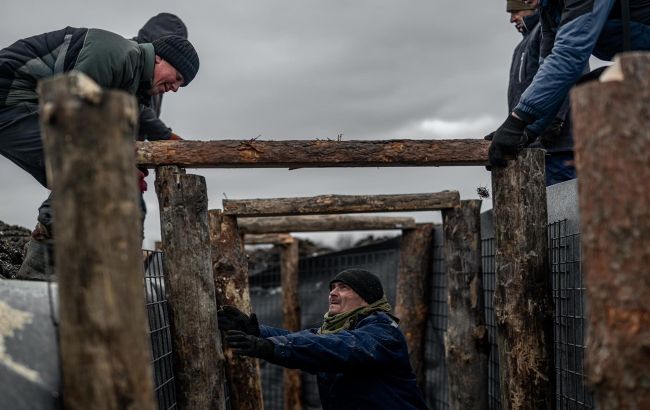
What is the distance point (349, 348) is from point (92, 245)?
2.35 metres

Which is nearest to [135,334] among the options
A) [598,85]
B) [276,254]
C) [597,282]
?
[597,282]

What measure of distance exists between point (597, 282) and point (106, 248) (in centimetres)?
145

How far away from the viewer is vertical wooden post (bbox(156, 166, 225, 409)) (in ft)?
13.7

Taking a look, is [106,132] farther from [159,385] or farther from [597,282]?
[159,385]

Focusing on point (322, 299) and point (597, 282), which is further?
point (322, 299)

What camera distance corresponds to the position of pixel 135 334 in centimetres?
221

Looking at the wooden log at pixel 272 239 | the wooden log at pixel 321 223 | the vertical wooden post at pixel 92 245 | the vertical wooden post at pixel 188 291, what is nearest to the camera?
the vertical wooden post at pixel 92 245

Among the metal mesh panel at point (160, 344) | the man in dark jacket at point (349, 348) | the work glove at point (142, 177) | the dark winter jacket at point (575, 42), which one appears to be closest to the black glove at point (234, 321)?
the man in dark jacket at point (349, 348)

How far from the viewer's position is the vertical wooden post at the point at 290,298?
9.46m

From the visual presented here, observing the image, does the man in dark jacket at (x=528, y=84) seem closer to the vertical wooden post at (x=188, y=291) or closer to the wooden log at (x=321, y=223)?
the vertical wooden post at (x=188, y=291)

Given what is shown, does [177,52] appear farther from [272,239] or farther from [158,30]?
[272,239]

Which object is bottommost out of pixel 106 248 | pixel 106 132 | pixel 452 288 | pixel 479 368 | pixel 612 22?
pixel 479 368

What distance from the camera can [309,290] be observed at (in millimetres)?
10766

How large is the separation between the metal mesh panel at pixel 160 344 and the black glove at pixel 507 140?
1.97 metres
